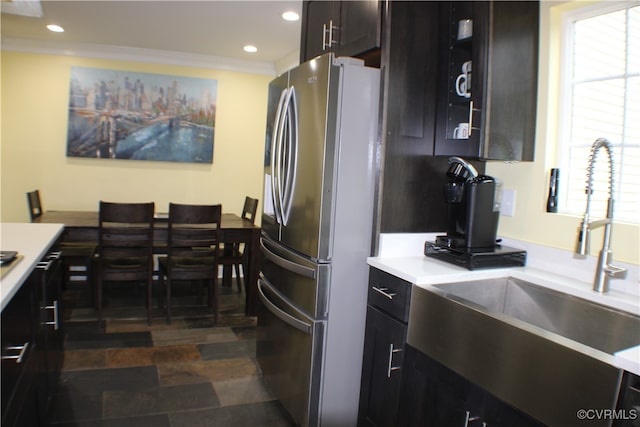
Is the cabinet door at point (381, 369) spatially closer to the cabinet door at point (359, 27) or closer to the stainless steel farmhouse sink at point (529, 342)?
the stainless steel farmhouse sink at point (529, 342)

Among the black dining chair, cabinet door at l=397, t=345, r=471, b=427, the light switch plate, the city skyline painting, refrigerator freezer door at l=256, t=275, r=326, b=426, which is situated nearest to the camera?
cabinet door at l=397, t=345, r=471, b=427

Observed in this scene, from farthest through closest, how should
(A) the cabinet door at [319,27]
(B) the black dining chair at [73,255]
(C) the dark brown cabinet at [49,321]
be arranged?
(B) the black dining chair at [73,255] < (A) the cabinet door at [319,27] < (C) the dark brown cabinet at [49,321]

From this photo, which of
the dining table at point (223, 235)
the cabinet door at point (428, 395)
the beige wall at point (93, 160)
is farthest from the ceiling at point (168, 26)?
the cabinet door at point (428, 395)

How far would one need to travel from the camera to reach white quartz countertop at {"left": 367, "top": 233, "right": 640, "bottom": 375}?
5.48 ft

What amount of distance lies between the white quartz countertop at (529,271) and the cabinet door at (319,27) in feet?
3.83

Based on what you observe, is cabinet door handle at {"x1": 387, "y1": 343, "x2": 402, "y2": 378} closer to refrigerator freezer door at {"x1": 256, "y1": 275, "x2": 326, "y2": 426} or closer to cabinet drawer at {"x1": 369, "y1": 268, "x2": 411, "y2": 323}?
cabinet drawer at {"x1": 369, "y1": 268, "x2": 411, "y2": 323}

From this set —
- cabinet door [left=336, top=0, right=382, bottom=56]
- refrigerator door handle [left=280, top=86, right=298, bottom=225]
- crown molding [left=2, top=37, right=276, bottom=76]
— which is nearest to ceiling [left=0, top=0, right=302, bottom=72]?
crown molding [left=2, top=37, right=276, bottom=76]

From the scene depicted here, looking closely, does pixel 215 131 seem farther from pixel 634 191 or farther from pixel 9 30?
pixel 634 191

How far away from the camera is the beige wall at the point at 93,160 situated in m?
4.77

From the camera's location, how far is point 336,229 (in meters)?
2.08

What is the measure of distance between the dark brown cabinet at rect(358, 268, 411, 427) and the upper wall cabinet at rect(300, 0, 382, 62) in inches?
43.5

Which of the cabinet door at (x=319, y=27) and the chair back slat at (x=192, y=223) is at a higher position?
the cabinet door at (x=319, y=27)

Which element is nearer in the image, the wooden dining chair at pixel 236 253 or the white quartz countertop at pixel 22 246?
the white quartz countertop at pixel 22 246

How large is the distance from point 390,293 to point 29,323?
4.58 feet
